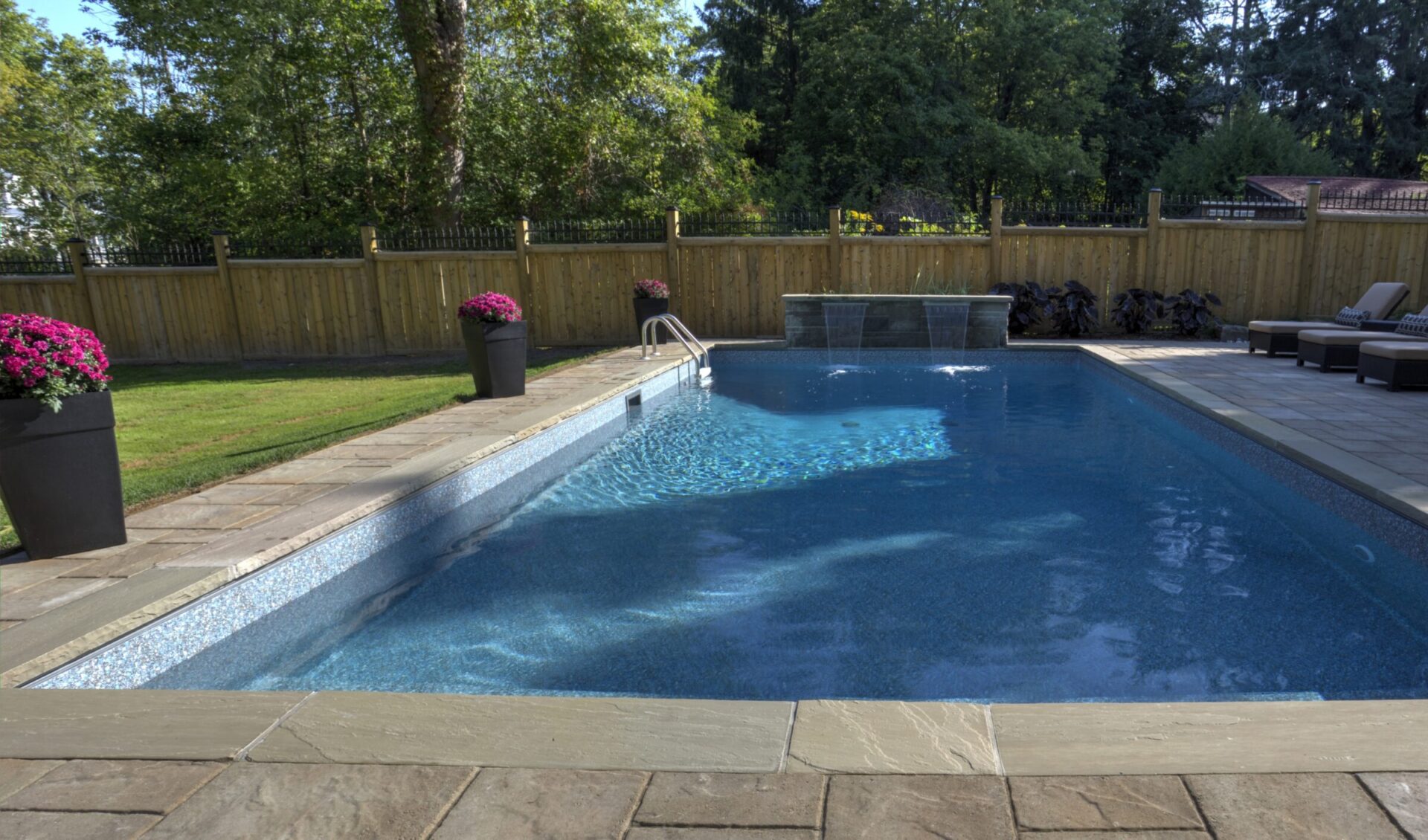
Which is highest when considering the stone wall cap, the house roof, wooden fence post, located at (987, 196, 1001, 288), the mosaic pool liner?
the house roof

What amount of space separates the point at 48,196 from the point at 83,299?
1094 centimetres

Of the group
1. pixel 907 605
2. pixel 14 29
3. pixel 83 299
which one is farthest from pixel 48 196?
pixel 907 605

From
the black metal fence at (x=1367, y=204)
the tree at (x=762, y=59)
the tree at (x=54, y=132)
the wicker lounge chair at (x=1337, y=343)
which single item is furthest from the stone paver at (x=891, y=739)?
the tree at (x=762, y=59)

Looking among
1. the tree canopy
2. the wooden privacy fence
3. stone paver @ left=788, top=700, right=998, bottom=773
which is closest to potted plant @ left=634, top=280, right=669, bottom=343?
the wooden privacy fence

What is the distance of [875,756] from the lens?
5.89ft

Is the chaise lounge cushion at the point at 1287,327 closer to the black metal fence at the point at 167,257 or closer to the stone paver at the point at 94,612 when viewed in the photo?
the stone paver at the point at 94,612

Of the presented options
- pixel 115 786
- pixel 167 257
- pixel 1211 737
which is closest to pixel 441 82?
pixel 167 257

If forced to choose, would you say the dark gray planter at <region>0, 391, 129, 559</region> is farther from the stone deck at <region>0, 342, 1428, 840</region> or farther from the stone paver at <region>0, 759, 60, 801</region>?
the stone paver at <region>0, 759, 60, 801</region>

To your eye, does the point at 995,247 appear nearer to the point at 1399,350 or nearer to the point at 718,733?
the point at 1399,350

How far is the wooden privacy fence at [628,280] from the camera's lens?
1115 centimetres

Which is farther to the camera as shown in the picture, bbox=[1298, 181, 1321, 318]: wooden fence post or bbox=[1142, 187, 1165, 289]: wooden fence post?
bbox=[1142, 187, 1165, 289]: wooden fence post

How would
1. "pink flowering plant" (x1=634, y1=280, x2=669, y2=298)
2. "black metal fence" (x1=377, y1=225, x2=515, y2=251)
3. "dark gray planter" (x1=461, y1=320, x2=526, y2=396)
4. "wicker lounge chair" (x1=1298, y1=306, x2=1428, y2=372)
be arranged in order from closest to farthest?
"dark gray planter" (x1=461, y1=320, x2=526, y2=396) → "wicker lounge chair" (x1=1298, y1=306, x2=1428, y2=372) → "pink flowering plant" (x1=634, y1=280, x2=669, y2=298) → "black metal fence" (x1=377, y1=225, x2=515, y2=251)

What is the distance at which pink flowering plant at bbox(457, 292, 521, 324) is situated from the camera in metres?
6.66

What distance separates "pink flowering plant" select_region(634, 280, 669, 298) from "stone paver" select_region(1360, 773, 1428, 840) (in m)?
9.57
